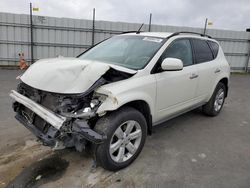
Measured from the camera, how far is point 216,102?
4953mm

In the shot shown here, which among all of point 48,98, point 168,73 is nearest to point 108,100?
point 48,98

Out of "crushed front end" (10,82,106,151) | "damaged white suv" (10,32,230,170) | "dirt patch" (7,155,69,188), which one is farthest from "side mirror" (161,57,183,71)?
"dirt patch" (7,155,69,188)

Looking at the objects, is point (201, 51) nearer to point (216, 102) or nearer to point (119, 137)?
point (216, 102)

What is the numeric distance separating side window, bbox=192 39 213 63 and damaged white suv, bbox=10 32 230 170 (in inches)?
6.6

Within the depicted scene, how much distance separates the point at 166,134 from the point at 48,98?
2.21m

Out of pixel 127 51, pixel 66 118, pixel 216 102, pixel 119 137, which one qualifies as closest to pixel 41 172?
pixel 66 118

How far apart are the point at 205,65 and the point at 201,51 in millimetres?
279

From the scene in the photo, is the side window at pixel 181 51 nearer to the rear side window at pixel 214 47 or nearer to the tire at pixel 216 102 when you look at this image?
the rear side window at pixel 214 47

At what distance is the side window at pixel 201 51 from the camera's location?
4.12 metres

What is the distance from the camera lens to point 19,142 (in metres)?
3.50

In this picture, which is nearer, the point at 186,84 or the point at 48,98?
the point at 48,98

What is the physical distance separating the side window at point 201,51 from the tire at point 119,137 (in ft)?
6.23

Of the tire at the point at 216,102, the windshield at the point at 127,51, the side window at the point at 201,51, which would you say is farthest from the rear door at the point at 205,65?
the windshield at the point at 127,51

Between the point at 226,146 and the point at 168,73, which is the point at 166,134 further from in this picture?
the point at 168,73
